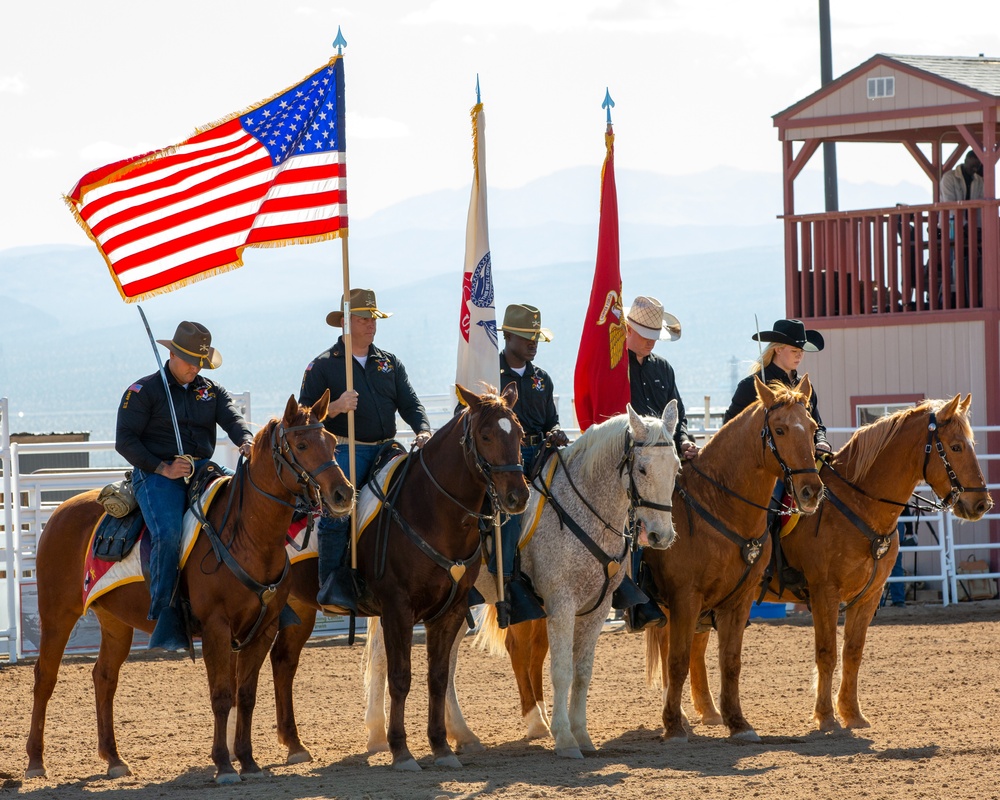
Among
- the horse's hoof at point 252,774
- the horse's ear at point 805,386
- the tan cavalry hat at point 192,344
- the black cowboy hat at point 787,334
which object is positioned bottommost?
the horse's hoof at point 252,774

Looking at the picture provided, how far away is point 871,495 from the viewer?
9500mm

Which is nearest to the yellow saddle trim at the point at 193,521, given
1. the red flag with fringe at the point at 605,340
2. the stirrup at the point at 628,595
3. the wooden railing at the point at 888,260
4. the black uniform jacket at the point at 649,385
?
the stirrup at the point at 628,595

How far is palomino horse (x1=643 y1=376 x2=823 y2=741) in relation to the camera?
8859mm

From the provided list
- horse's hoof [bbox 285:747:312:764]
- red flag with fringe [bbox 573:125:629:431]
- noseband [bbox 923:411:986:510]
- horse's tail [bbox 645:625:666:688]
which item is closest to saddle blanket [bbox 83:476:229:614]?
horse's hoof [bbox 285:747:312:764]

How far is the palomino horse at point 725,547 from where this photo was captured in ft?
29.1

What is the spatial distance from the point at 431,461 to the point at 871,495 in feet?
10.1

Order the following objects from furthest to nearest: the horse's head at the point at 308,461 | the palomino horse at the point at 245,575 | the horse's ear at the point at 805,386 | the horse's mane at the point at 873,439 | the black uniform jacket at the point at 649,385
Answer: the black uniform jacket at the point at 649,385 < the horse's mane at the point at 873,439 < the horse's ear at the point at 805,386 < the palomino horse at the point at 245,575 < the horse's head at the point at 308,461

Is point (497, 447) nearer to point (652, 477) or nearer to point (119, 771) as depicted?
point (652, 477)

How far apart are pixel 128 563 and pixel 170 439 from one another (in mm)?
731

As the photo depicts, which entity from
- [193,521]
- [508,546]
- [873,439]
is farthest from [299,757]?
[873,439]

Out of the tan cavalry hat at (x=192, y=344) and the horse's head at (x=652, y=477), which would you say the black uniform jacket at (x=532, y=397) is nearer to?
the horse's head at (x=652, y=477)

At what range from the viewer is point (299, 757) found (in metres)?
8.57

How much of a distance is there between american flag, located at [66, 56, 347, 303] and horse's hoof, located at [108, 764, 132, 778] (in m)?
2.63

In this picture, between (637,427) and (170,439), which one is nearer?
(637,427)
